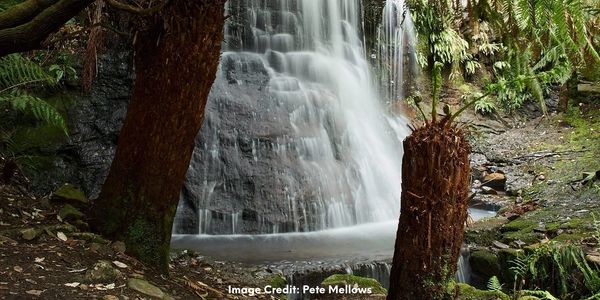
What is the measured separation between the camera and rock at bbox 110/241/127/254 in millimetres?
2869

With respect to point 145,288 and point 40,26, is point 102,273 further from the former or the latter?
point 40,26

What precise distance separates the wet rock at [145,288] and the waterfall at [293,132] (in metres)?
3.76

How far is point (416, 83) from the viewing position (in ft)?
40.7

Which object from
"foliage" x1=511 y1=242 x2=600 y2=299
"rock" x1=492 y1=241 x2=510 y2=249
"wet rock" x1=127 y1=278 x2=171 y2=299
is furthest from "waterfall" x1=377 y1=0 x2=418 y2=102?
"wet rock" x1=127 y1=278 x2=171 y2=299

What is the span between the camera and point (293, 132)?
7852 millimetres

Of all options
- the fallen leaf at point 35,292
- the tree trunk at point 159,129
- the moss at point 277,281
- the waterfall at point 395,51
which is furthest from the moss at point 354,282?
the waterfall at point 395,51

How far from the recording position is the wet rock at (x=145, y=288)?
2.46 metres

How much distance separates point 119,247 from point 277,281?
174 cm

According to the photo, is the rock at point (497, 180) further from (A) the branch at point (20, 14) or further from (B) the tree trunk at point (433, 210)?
(A) the branch at point (20, 14)

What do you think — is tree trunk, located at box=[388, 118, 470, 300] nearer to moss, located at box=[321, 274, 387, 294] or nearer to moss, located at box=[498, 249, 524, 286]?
moss, located at box=[321, 274, 387, 294]

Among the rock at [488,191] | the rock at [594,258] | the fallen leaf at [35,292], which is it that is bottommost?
the rock at [594,258]

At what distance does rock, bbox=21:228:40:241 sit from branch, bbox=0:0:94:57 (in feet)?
3.71

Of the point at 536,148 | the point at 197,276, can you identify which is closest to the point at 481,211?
the point at 536,148

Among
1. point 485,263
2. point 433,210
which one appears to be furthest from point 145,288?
point 485,263
